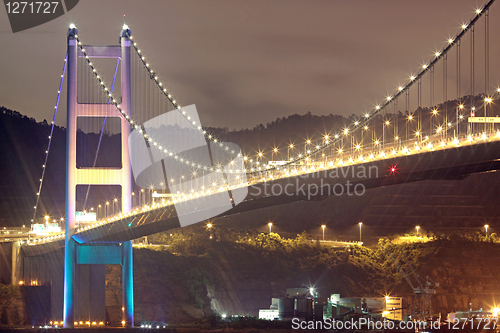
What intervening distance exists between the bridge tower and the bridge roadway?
90cm

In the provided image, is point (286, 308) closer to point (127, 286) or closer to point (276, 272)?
point (127, 286)

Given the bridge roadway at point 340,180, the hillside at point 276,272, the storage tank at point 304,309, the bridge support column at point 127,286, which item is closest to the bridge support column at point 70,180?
the bridge roadway at point 340,180

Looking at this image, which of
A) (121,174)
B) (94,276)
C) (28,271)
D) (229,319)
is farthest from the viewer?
(28,271)

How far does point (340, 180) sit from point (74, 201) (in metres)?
12.9

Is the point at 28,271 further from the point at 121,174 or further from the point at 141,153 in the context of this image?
the point at 121,174

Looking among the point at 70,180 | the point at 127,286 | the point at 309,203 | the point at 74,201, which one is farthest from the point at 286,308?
the point at 309,203

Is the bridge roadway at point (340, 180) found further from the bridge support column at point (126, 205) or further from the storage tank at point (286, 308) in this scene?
the storage tank at point (286, 308)

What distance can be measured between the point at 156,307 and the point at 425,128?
170ft

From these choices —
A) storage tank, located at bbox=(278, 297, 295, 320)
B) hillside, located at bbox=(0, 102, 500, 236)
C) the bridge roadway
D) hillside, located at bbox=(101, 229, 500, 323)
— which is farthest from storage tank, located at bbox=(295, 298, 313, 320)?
hillside, located at bbox=(0, 102, 500, 236)

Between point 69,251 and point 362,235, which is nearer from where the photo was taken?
point 69,251

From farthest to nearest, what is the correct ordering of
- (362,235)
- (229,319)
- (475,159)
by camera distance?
(362,235) < (229,319) < (475,159)

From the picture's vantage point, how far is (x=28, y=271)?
4156 cm

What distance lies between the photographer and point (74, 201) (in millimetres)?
31266

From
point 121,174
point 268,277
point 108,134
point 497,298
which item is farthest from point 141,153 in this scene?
point 108,134
